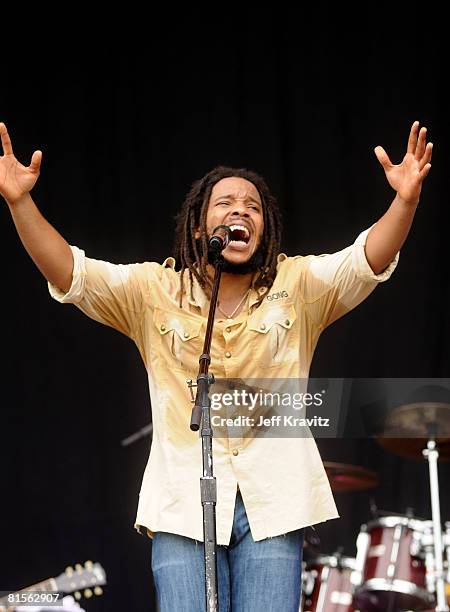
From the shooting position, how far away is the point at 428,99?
5.67m

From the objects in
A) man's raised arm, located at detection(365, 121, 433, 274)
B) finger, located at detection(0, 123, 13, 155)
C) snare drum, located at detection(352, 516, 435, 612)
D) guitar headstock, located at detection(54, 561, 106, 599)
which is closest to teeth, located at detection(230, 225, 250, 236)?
man's raised arm, located at detection(365, 121, 433, 274)

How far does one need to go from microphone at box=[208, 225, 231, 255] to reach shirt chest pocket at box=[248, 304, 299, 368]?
0.73 ft

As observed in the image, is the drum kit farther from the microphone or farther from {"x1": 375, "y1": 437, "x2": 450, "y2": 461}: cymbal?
the microphone

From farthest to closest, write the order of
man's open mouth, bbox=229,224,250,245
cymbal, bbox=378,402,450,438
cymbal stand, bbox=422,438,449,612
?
cymbal, bbox=378,402,450,438, cymbal stand, bbox=422,438,449,612, man's open mouth, bbox=229,224,250,245

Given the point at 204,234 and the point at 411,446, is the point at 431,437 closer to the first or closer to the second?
the point at 411,446

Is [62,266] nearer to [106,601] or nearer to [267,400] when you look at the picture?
[267,400]

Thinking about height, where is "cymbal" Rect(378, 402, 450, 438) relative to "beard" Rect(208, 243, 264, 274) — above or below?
below

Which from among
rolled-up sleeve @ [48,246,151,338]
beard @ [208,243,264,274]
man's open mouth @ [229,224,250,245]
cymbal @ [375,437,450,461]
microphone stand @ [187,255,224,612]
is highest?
man's open mouth @ [229,224,250,245]

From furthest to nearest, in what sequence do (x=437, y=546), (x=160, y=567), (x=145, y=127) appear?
(x=145, y=127) < (x=437, y=546) < (x=160, y=567)

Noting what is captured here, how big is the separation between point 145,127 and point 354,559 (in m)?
2.42

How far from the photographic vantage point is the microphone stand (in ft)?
8.33

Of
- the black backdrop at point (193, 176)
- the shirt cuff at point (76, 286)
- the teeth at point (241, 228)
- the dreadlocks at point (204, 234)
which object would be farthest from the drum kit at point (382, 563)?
the shirt cuff at point (76, 286)

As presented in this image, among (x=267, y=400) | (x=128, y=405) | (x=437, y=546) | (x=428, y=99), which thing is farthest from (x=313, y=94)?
(x=267, y=400)

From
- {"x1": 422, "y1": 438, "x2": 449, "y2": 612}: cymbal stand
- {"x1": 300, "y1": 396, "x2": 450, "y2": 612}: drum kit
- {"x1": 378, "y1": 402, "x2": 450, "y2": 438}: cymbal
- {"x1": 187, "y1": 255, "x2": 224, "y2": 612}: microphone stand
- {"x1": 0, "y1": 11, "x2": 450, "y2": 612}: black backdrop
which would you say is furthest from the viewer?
{"x1": 0, "y1": 11, "x2": 450, "y2": 612}: black backdrop
